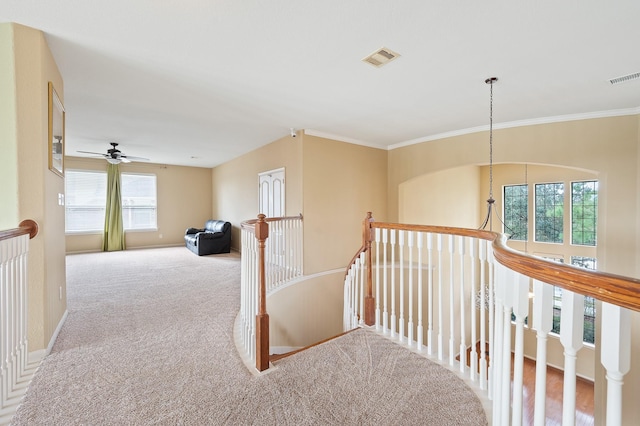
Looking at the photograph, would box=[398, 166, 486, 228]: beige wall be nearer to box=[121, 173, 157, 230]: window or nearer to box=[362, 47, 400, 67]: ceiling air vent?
box=[362, 47, 400, 67]: ceiling air vent

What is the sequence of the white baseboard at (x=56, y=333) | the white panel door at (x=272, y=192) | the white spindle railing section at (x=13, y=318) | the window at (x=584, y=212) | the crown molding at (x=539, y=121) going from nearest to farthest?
the white spindle railing section at (x=13, y=318) < the white baseboard at (x=56, y=333) < the crown molding at (x=539, y=121) < the white panel door at (x=272, y=192) < the window at (x=584, y=212)

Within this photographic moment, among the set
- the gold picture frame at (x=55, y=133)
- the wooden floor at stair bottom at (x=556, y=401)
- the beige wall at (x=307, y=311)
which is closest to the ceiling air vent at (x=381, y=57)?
the gold picture frame at (x=55, y=133)

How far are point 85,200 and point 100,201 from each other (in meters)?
0.30

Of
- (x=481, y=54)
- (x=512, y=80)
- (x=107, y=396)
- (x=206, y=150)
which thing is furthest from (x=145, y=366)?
(x=206, y=150)

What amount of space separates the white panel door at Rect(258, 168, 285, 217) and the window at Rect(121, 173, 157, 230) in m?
3.91

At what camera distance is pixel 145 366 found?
2.02 metres

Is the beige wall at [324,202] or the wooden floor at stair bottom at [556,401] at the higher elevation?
the beige wall at [324,202]


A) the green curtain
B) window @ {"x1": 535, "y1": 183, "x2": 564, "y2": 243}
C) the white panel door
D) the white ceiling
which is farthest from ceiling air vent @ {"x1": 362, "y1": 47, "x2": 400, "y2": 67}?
the green curtain

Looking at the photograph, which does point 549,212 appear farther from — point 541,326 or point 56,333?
point 56,333

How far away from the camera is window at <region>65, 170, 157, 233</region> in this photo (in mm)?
6715

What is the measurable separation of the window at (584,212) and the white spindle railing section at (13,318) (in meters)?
8.91

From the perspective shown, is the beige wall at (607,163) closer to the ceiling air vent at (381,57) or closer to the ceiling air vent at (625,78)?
the ceiling air vent at (625,78)

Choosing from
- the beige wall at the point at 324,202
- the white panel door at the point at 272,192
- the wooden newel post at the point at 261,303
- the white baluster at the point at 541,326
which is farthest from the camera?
the white panel door at the point at 272,192

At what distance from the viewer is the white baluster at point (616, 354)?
0.64 meters
